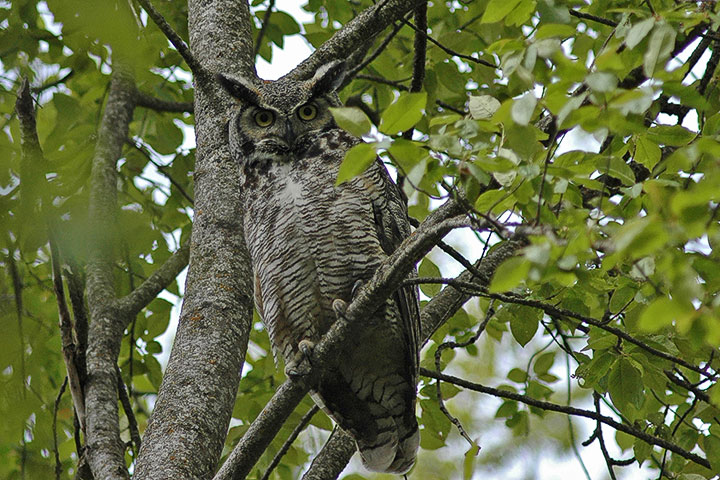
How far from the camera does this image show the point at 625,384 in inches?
94.9

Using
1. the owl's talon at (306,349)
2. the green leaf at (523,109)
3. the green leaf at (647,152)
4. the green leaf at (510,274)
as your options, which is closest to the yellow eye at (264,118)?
the owl's talon at (306,349)

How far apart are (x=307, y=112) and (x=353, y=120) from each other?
5.84 feet

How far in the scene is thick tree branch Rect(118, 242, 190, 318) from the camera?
9.70ft

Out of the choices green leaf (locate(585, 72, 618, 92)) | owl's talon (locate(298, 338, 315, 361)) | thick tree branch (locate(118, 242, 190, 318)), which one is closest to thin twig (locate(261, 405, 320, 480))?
owl's talon (locate(298, 338, 315, 361))

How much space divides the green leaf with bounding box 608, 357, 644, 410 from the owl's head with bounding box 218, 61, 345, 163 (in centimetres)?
145

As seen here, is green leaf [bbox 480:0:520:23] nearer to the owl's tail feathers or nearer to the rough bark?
the rough bark

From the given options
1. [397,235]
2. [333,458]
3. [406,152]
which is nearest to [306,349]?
[333,458]

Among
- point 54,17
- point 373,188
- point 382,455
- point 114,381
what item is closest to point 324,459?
point 382,455

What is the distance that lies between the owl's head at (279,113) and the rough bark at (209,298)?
0.29 feet

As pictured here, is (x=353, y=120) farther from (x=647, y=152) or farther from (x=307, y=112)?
(x=307, y=112)

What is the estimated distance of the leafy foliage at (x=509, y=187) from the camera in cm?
110

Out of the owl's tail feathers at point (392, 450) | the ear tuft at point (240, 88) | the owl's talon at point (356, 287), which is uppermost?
the ear tuft at point (240, 88)

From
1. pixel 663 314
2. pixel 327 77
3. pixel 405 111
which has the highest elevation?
pixel 327 77

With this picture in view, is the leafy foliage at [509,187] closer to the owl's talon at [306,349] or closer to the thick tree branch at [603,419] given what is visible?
the thick tree branch at [603,419]
